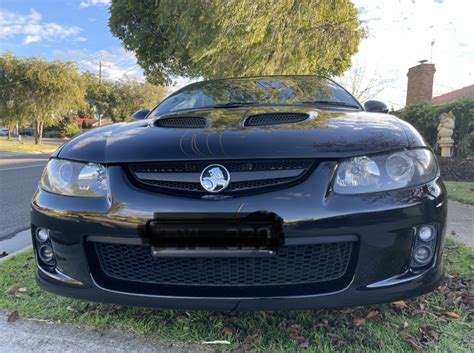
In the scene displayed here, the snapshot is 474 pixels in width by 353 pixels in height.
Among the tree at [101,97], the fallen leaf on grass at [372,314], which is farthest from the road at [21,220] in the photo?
the tree at [101,97]

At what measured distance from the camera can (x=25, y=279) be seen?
267 cm

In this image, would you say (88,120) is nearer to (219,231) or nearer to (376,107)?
(376,107)

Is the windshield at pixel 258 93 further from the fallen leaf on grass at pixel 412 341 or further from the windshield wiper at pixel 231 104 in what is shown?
the fallen leaf on grass at pixel 412 341

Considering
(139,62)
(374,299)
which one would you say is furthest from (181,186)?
(139,62)

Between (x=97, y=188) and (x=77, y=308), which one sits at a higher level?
(x=97, y=188)

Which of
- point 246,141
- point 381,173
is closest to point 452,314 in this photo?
point 381,173

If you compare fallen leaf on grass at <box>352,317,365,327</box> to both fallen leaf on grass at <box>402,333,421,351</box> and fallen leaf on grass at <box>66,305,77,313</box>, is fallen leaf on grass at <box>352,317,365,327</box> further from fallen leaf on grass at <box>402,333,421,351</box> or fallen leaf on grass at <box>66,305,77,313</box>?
fallen leaf on grass at <box>66,305,77,313</box>

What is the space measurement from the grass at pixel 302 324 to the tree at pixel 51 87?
2461cm

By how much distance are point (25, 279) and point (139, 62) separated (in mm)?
13210

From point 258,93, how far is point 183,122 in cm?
105

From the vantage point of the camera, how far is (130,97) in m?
42.4

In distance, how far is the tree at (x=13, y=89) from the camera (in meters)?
24.0

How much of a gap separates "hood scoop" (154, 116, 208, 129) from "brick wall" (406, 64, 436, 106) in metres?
17.9

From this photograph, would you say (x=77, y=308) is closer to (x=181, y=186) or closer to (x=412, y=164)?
(x=181, y=186)
